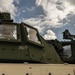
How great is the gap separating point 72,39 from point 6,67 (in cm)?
586

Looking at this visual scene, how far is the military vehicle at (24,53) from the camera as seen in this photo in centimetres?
916

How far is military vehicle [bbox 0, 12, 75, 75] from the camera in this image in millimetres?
9159

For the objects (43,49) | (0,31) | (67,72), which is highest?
(0,31)

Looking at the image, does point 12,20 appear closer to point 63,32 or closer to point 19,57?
point 19,57

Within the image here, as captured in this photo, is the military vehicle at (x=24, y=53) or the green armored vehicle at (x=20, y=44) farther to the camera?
the green armored vehicle at (x=20, y=44)

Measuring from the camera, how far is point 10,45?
9945mm

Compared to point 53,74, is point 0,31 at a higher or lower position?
higher

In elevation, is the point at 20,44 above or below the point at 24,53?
above

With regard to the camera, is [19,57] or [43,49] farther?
[43,49]

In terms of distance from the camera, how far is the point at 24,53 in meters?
9.98

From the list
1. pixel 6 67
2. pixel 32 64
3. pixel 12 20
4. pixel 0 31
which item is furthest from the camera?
pixel 12 20

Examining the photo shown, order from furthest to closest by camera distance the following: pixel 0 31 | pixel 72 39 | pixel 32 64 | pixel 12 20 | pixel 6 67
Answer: pixel 72 39 < pixel 12 20 < pixel 0 31 < pixel 32 64 < pixel 6 67

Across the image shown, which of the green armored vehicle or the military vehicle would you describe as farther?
the green armored vehicle

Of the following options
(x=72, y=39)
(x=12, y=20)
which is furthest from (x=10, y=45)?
(x=72, y=39)
